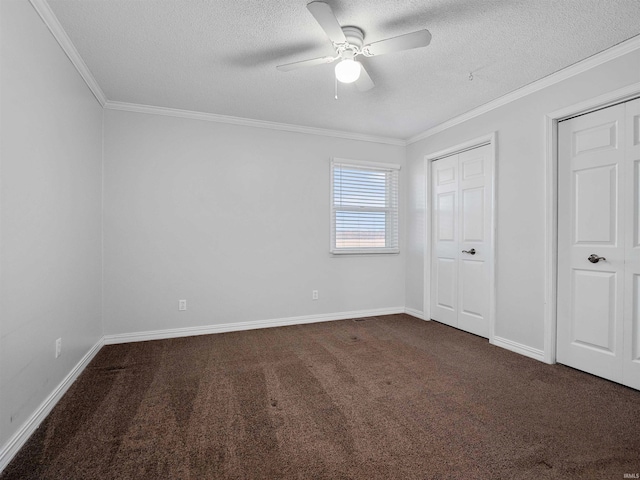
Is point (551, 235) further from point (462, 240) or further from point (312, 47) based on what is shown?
point (312, 47)

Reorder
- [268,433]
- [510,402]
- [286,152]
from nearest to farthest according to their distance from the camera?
[268,433] < [510,402] < [286,152]

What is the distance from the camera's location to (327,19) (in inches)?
72.0

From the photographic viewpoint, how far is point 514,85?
304 cm

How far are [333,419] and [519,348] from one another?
215cm

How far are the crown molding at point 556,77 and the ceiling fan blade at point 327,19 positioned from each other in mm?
1996

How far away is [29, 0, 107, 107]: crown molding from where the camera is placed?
6.47 feet

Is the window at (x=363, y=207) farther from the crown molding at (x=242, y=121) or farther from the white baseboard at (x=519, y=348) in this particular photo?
the white baseboard at (x=519, y=348)

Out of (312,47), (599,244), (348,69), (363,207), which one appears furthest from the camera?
(363,207)

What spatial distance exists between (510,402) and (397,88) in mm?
2740

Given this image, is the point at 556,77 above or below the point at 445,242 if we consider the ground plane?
above

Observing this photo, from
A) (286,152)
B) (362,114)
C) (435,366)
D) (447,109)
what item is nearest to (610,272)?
(435,366)

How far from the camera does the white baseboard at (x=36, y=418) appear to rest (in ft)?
5.29

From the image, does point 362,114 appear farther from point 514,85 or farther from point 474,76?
point 514,85

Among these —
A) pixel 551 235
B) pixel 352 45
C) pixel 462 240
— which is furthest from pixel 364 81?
pixel 462 240
